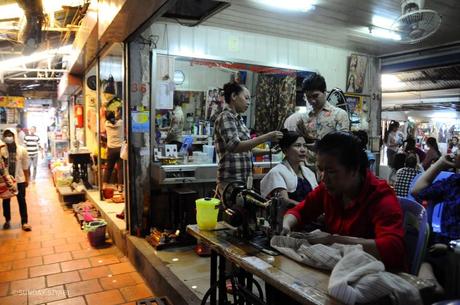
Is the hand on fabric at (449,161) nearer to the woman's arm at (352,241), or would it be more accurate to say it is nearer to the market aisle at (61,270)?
the woman's arm at (352,241)

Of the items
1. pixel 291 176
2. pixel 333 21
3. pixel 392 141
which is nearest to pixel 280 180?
pixel 291 176

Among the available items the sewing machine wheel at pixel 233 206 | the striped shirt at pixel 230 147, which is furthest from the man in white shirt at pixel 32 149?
the sewing machine wheel at pixel 233 206

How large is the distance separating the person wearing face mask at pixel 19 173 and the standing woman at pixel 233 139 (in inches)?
156

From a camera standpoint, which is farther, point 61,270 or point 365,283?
point 61,270

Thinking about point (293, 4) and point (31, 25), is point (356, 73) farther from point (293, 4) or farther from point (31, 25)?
point (31, 25)

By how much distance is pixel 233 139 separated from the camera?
302 cm

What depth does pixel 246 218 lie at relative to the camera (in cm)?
203

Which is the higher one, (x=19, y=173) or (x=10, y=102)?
(x=10, y=102)

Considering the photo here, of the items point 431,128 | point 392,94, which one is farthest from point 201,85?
point 431,128

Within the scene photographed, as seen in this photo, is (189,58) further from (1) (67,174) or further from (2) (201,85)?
(1) (67,174)

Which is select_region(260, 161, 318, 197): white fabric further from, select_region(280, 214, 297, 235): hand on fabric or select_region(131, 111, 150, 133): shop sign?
select_region(131, 111, 150, 133): shop sign

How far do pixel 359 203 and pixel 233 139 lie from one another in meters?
1.51

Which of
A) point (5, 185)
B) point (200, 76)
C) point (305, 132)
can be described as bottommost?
point (5, 185)

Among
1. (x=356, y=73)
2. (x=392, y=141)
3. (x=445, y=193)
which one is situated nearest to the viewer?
(x=445, y=193)
